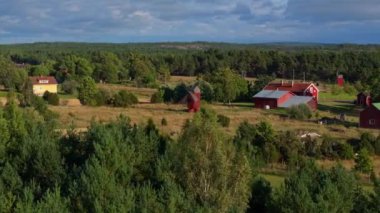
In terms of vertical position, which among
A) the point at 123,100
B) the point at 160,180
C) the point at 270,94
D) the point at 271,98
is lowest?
the point at 123,100

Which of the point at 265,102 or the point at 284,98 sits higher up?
the point at 284,98

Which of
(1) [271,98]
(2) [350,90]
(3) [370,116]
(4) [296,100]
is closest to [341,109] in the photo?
(4) [296,100]

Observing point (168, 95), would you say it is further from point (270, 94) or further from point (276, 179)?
point (276, 179)

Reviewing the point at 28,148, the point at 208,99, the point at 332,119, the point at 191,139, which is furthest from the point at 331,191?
the point at 208,99

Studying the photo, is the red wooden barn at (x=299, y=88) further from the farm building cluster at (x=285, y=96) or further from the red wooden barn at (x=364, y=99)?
the red wooden barn at (x=364, y=99)

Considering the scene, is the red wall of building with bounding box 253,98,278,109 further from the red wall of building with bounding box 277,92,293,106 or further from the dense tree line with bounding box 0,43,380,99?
the dense tree line with bounding box 0,43,380,99

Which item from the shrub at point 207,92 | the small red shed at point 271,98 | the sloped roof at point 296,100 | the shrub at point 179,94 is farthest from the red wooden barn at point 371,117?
the shrub at point 179,94

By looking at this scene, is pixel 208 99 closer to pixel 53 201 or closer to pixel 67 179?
pixel 67 179
